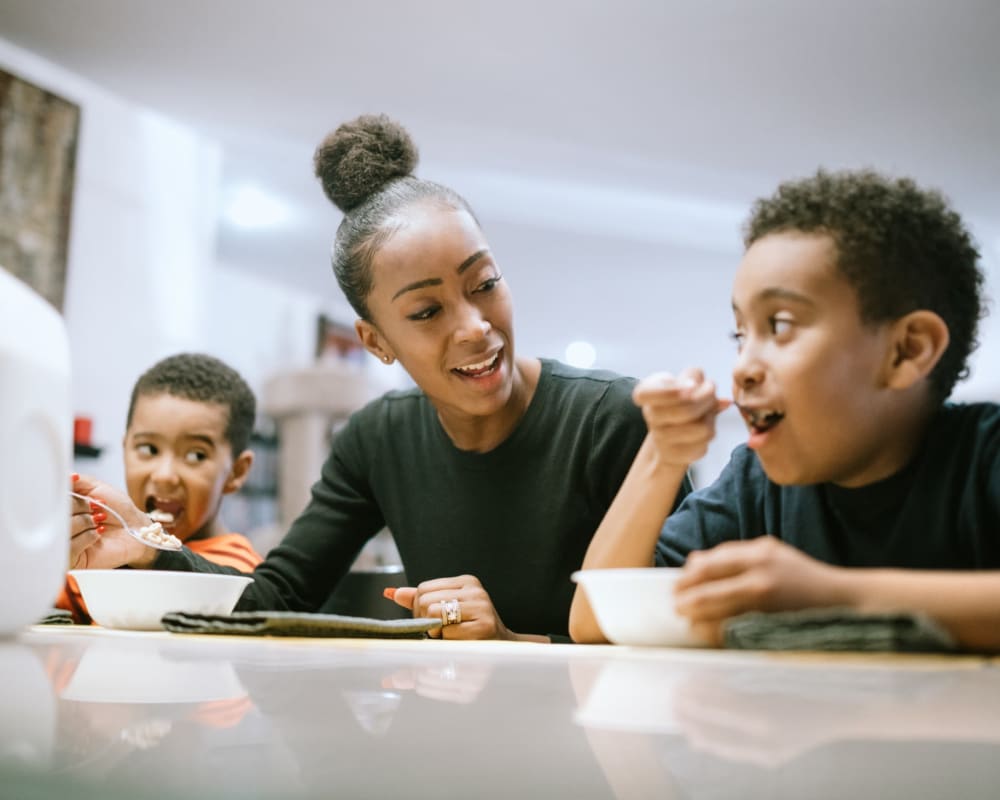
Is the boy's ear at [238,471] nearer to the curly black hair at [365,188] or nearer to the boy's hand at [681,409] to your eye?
the curly black hair at [365,188]

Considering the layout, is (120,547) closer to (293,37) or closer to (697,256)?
(293,37)

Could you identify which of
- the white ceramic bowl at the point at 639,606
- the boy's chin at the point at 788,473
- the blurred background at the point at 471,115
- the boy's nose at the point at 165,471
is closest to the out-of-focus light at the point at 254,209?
the blurred background at the point at 471,115

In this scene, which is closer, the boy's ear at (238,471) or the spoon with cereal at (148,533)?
the spoon with cereal at (148,533)

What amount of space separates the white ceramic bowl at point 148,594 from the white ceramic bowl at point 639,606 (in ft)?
1.34

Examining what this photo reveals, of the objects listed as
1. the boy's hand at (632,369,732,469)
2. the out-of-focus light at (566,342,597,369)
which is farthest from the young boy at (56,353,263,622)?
the out-of-focus light at (566,342,597,369)

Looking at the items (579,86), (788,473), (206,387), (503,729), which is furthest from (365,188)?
(579,86)

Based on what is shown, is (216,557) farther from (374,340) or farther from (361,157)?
(361,157)

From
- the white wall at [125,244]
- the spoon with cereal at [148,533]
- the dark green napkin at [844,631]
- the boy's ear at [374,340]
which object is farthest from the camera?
the white wall at [125,244]

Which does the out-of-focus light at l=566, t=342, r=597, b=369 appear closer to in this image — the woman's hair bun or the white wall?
the white wall

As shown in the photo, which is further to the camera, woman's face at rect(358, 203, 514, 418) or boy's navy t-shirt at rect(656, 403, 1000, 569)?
woman's face at rect(358, 203, 514, 418)

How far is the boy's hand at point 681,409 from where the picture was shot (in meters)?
0.78

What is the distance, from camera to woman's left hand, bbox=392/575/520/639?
0.97 metres

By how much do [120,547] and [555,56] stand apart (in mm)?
2676

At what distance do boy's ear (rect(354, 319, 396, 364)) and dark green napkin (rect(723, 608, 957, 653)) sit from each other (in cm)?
84
